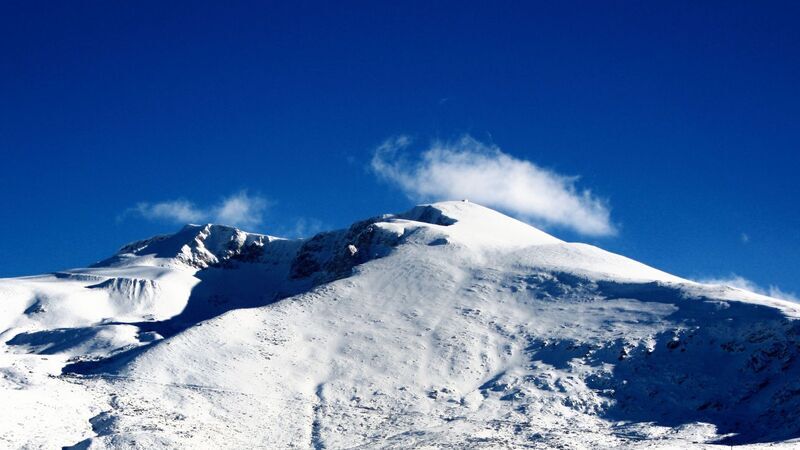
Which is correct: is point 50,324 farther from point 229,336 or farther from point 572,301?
point 572,301

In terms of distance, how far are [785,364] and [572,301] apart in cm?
2113

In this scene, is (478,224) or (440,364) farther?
(478,224)

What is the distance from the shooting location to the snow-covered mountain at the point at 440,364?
48719 mm

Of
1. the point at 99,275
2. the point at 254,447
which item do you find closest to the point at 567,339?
the point at 254,447

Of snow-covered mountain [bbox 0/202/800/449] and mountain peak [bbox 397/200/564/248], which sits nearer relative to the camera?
snow-covered mountain [bbox 0/202/800/449]

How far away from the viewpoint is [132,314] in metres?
98.2

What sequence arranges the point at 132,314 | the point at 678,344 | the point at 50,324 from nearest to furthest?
the point at 678,344
the point at 50,324
the point at 132,314

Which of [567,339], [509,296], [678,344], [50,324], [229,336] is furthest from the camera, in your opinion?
[50,324]

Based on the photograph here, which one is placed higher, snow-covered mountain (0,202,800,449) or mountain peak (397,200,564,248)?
mountain peak (397,200,564,248)

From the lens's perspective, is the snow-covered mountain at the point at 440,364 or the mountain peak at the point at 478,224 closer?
the snow-covered mountain at the point at 440,364

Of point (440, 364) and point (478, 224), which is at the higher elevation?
point (478, 224)

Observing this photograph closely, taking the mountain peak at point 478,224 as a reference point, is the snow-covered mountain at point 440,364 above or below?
below

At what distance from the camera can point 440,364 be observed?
204 feet

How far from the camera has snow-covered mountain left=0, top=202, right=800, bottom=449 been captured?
48719mm
